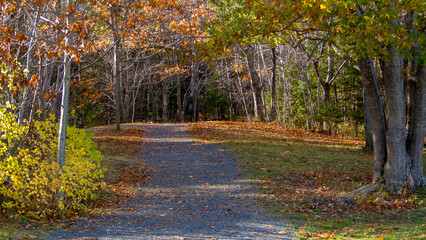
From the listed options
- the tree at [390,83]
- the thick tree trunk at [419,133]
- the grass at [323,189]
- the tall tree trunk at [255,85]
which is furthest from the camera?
the tall tree trunk at [255,85]

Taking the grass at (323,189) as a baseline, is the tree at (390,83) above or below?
above

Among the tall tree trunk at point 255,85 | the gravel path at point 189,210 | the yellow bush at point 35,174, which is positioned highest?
the tall tree trunk at point 255,85

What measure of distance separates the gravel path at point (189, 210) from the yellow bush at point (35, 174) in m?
0.67

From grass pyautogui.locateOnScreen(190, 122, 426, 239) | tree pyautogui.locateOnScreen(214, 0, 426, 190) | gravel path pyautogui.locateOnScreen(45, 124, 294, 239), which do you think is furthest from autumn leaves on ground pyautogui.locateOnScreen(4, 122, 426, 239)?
tree pyautogui.locateOnScreen(214, 0, 426, 190)

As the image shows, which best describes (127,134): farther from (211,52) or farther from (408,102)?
(408,102)

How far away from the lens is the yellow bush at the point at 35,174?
19.8ft

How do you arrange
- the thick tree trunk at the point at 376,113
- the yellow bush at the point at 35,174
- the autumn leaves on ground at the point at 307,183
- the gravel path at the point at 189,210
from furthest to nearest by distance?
the thick tree trunk at the point at 376,113
the autumn leaves on ground at the point at 307,183
the yellow bush at the point at 35,174
the gravel path at the point at 189,210

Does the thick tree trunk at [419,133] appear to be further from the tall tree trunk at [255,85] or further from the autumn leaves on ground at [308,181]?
the tall tree trunk at [255,85]

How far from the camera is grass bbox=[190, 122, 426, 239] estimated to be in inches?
244

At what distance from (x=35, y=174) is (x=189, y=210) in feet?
9.22

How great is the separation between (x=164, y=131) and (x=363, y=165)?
32.7 ft

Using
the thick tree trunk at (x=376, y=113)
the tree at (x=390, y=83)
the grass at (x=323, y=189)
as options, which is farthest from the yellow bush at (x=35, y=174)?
the thick tree trunk at (x=376, y=113)

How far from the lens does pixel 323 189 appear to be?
896 centimetres

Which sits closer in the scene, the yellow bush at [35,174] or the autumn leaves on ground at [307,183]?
the yellow bush at [35,174]
